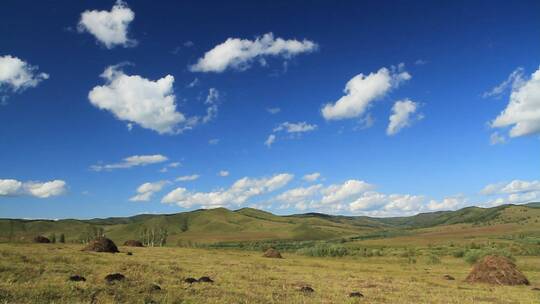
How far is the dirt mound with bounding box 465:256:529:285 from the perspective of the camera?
1527 inches

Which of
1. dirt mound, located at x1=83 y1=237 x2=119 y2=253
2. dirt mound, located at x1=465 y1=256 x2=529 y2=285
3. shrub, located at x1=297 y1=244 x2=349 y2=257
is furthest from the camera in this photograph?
shrub, located at x1=297 y1=244 x2=349 y2=257

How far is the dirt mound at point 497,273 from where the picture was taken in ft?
127

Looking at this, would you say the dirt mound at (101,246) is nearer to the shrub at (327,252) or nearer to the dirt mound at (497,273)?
the dirt mound at (497,273)

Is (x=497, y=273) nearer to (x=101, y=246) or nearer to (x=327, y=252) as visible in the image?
(x=101, y=246)

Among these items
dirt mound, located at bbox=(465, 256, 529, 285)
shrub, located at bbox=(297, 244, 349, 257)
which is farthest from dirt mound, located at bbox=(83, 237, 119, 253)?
shrub, located at bbox=(297, 244, 349, 257)

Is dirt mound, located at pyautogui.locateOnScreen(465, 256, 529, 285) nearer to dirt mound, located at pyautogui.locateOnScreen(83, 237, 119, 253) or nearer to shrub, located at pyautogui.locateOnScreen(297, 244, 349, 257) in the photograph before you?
dirt mound, located at pyautogui.locateOnScreen(83, 237, 119, 253)

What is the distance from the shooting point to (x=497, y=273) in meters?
39.4

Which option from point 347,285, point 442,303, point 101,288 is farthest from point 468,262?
point 101,288

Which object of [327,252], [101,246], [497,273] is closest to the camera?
[497,273]

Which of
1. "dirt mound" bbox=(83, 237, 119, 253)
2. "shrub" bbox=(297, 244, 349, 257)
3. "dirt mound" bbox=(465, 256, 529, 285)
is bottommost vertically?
"shrub" bbox=(297, 244, 349, 257)

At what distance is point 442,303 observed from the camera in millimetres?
25547

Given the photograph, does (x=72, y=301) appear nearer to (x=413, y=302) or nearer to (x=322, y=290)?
(x=322, y=290)

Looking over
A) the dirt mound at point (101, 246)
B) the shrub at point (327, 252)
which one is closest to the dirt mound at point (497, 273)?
the dirt mound at point (101, 246)

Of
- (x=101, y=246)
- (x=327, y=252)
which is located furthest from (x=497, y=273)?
(x=327, y=252)
